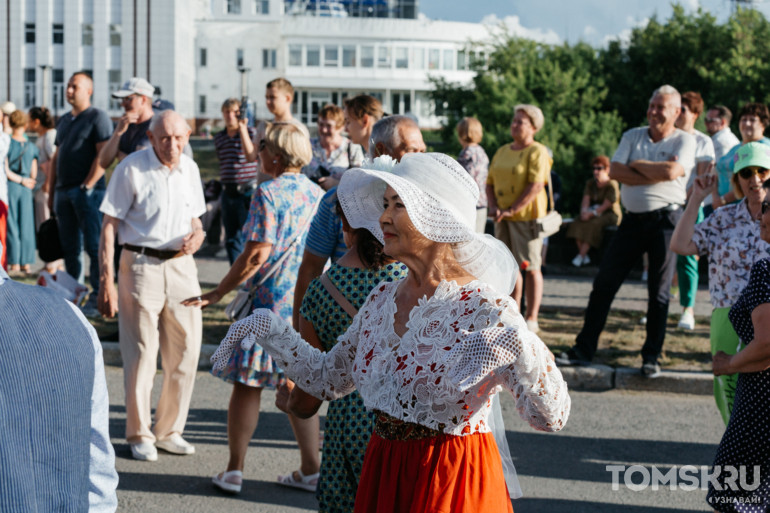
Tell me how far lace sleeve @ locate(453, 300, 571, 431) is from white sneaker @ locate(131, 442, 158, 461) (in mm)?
3752

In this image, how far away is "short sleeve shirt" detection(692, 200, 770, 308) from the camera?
4797mm

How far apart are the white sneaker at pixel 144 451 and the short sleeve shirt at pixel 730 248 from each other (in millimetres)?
3474

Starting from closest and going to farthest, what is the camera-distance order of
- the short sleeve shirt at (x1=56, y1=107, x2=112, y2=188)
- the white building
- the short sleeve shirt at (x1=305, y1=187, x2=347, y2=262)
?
the short sleeve shirt at (x1=305, y1=187, x2=347, y2=262)
the short sleeve shirt at (x1=56, y1=107, x2=112, y2=188)
the white building

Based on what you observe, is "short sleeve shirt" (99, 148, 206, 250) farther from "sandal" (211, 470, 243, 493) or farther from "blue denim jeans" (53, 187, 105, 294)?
"blue denim jeans" (53, 187, 105, 294)

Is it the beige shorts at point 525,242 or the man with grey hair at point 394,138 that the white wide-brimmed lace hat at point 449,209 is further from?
the beige shorts at point 525,242

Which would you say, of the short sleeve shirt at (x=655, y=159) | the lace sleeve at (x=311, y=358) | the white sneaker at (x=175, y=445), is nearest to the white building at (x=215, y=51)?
the short sleeve shirt at (x=655, y=159)

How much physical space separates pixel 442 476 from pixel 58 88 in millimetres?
78911

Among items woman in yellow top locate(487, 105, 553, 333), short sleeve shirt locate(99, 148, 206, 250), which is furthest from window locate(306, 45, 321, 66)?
short sleeve shirt locate(99, 148, 206, 250)

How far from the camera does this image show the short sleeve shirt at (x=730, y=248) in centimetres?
480

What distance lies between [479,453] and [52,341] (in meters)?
1.36

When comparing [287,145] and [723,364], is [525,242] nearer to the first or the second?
[287,145]

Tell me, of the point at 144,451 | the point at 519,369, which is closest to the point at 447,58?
the point at 144,451

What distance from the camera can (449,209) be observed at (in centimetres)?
278

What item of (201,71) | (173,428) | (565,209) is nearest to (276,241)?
(173,428)
